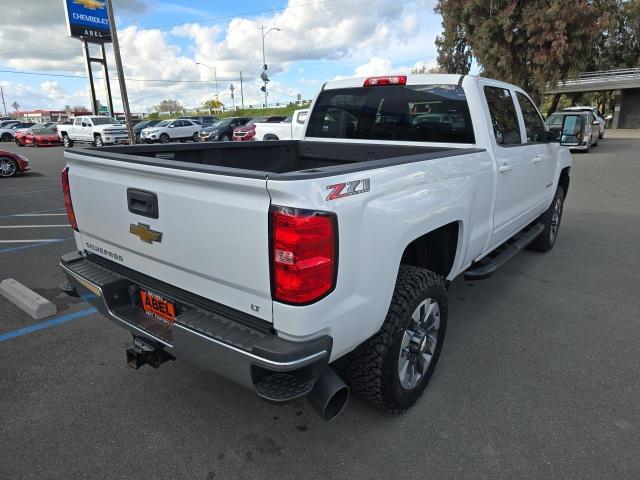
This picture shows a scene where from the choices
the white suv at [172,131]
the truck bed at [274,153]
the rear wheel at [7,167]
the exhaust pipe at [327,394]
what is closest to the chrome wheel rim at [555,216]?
the truck bed at [274,153]

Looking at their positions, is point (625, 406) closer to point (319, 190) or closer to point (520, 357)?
point (520, 357)

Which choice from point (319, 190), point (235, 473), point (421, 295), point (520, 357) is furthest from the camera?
point (520, 357)

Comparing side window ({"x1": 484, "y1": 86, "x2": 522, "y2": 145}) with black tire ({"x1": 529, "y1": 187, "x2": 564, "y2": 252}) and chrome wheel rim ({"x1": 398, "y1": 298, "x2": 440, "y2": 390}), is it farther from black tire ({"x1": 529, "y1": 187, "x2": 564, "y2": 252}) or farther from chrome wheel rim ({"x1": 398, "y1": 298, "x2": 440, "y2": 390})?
black tire ({"x1": 529, "y1": 187, "x2": 564, "y2": 252})

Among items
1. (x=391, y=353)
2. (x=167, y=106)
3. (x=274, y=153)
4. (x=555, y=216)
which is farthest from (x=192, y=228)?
(x=167, y=106)

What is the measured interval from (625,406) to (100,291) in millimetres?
3264

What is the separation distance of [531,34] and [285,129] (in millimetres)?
14232

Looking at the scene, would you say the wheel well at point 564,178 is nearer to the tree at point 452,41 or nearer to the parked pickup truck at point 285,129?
the parked pickup truck at point 285,129

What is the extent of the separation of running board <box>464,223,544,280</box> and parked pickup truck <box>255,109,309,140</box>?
503 inches

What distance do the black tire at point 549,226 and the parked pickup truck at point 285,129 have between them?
1200 centimetres

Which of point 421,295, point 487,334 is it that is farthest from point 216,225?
point 487,334

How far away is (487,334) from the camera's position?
3.69 meters

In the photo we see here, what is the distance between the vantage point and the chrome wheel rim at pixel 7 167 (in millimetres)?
13547

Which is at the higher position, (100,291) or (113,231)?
(113,231)

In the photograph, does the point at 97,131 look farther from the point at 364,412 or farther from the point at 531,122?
the point at 364,412
